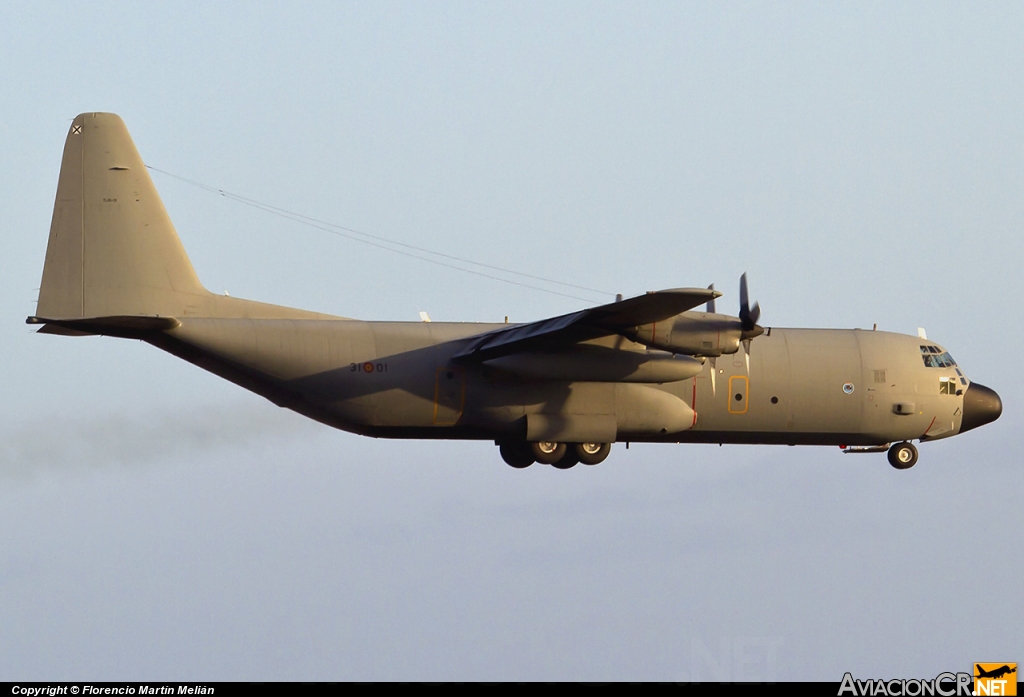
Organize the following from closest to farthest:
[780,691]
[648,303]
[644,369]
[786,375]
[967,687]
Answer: [780,691], [967,687], [648,303], [644,369], [786,375]

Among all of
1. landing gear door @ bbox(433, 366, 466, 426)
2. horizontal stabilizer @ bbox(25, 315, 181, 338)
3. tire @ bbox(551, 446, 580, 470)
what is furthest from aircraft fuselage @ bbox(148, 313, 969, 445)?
tire @ bbox(551, 446, 580, 470)

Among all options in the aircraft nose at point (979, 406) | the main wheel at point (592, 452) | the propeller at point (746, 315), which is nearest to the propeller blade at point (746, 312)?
the propeller at point (746, 315)

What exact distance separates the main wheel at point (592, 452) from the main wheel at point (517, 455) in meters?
0.89

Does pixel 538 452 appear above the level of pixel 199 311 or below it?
below

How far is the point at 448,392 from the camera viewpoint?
2661cm

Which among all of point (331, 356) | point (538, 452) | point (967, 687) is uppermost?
point (331, 356)

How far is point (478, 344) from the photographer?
87.5 ft

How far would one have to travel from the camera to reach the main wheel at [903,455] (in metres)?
29.4

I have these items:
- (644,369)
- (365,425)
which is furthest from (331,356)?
(644,369)

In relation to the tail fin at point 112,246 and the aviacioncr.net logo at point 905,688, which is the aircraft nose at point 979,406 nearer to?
the aviacioncr.net logo at point 905,688

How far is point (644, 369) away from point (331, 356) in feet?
18.0

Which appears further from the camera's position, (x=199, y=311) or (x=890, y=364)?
(x=890, y=364)

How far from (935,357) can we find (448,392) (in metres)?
9.78

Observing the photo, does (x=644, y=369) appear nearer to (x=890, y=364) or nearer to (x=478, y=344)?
(x=478, y=344)
